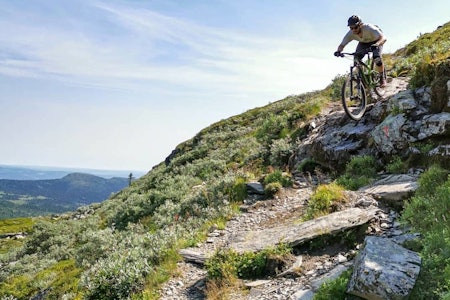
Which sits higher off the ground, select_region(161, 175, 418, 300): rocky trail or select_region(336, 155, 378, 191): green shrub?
select_region(336, 155, 378, 191): green shrub

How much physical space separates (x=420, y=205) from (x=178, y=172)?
826 inches

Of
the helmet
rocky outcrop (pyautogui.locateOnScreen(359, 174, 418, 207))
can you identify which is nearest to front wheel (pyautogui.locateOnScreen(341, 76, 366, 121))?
the helmet

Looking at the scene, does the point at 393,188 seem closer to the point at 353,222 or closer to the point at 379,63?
the point at 353,222

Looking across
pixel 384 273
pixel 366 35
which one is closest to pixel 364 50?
pixel 366 35

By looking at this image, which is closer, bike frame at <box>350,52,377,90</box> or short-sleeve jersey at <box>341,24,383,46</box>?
short-sleeve jersey at <box>341,24,383,46</box>

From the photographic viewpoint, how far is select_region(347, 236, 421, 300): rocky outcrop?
541cm

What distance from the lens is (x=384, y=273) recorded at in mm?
5605

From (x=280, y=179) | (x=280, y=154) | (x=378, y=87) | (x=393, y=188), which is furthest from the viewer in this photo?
(x=280, y=154)

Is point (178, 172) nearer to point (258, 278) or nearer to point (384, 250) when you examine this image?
point (258, 278)

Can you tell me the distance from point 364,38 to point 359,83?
5.42 feet

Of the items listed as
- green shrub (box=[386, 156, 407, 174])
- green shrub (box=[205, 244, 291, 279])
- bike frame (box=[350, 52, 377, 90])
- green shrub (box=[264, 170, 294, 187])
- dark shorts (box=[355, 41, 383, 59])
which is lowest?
green shrub (box=[205, 244, 291, 279])

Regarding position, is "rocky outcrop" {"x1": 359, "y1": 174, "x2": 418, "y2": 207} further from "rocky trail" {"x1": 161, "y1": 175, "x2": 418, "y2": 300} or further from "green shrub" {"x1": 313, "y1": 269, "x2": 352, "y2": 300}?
"green shrub" {"x1": 313, "y1": 269, "x2": 352, "y2": 300}

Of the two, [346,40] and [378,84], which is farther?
[378,84]

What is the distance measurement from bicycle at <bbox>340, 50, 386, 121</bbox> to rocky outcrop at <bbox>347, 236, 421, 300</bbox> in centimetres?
850
